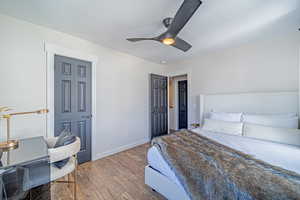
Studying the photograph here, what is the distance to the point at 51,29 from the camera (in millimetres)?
2186

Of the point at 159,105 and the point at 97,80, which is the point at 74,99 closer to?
the point at 97,80

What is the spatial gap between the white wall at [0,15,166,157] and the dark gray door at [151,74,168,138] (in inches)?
9.5

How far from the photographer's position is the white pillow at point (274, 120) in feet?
6.85

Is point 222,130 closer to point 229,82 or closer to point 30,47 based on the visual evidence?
point 229,82

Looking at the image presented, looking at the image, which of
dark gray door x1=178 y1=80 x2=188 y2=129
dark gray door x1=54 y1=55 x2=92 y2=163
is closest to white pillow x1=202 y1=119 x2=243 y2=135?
dark gray door x1=178 y1=80 x2=188 y2=129

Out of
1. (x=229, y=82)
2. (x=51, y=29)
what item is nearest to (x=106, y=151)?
(x=51, y=29)

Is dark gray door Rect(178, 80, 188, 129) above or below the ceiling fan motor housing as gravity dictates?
below

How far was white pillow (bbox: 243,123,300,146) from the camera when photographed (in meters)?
1.86

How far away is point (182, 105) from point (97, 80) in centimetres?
340

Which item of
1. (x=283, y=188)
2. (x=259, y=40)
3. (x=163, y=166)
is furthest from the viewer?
(x=259, y=40)

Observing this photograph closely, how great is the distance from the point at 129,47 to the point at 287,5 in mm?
2556

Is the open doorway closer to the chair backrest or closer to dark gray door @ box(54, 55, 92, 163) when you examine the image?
dark gray door @ box(54, 55, 92, 163)

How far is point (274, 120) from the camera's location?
2.19 metres

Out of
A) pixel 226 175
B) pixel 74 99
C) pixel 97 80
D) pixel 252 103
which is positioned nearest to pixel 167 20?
pixel 97 80
